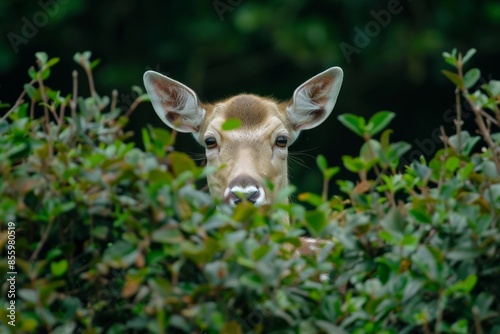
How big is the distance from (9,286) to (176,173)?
538 millimetres

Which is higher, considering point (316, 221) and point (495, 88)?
point (495, 88)

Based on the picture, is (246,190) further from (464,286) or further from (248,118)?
(464,286)

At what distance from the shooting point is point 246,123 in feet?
18.2

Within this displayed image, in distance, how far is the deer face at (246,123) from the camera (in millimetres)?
5309

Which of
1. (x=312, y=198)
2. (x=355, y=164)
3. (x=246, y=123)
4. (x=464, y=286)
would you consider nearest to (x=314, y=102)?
(x=246, y=123)

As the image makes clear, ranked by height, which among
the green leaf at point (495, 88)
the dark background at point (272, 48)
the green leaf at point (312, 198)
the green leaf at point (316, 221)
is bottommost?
the dark background at point (272, 48)

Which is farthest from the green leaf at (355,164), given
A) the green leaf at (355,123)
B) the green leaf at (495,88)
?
the green leaf at (495,88)

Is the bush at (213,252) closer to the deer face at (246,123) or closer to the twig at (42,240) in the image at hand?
the twig at (42,240)

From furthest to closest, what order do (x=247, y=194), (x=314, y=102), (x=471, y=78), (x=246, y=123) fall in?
(x=314, y=102) < (x=246, y=123) < (x=247, y=194) < (x=471, y=78)

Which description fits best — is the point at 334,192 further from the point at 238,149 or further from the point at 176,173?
the point at 176,173

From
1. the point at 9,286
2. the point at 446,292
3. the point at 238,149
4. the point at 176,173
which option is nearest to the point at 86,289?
the point at 9,286

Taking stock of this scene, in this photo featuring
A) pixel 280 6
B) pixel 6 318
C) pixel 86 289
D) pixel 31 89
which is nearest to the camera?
pixel 6 318

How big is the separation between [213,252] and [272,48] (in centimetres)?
803

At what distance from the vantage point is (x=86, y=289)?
2.92 meters
